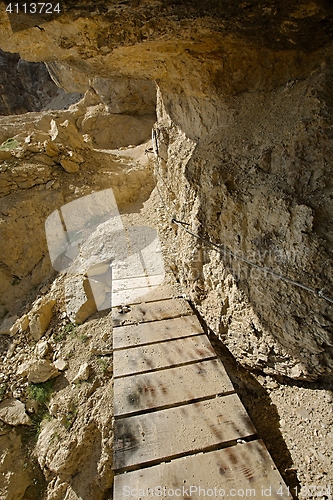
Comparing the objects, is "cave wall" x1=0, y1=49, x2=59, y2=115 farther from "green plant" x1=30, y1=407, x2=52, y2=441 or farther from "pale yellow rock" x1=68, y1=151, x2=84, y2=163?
"green plant" x1=30, y1=407, x2=52, y2=441

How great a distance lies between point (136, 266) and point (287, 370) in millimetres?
2058

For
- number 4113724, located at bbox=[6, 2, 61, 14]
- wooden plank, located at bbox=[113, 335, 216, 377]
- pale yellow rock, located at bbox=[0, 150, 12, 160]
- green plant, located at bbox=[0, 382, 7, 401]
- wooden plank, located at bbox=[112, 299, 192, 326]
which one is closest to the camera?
number 4113724, located at bbox=[6, 2, 61, 14]

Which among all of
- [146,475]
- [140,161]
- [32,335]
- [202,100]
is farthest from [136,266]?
[140,161]

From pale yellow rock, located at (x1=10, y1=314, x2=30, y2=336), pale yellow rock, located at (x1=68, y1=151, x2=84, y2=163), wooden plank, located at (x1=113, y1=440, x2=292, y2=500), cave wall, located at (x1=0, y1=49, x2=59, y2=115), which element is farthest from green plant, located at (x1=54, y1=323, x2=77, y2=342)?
cave wall, located at (x1=0, y1=49, x2=59, y2=115)

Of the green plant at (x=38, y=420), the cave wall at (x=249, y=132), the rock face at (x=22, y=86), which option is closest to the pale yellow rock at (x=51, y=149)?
the cave wall at (x=249, y=132)

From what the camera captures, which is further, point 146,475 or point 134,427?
point 134,427

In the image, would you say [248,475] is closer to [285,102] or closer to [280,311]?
[280,311]

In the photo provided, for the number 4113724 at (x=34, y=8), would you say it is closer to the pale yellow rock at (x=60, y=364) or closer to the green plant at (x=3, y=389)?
the pale yellow rock at (x=60, y=364)

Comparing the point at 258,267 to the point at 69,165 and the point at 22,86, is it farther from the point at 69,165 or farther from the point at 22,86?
the point at 22,86

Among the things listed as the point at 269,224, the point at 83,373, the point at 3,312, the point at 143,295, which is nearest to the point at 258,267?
the point at 269,224

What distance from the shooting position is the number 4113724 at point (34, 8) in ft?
4.09

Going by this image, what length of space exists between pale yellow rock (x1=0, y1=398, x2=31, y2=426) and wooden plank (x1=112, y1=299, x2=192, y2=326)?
180 cm

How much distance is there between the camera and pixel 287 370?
1.61 m

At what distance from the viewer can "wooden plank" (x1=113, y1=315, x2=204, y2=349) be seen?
2.17 m
